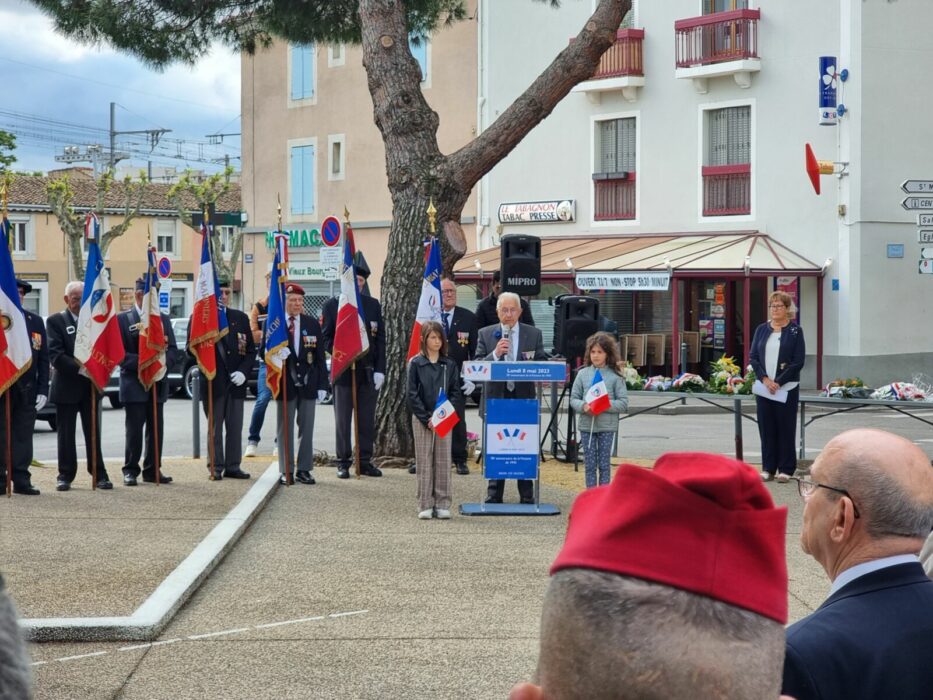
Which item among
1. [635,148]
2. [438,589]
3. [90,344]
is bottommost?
[438,589]

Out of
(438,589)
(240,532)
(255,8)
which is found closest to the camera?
(438,589)

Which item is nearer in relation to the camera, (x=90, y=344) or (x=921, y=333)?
(x=90, y=344)

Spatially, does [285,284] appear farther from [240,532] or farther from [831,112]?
[831,112]

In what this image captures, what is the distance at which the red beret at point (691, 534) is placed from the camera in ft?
5.04

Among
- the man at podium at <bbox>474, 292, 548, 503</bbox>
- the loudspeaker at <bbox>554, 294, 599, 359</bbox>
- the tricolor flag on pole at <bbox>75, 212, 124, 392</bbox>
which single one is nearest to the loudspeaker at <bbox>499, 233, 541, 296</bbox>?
the loudspeaker at <bbox>554, 294, 599, 359</bbox>

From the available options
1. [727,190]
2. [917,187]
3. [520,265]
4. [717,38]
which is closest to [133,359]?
[520,265]

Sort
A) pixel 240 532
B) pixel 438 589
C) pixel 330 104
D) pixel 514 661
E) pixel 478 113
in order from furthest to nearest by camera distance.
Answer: pixel 330 104
pixel 478 113
pixel 240 532
pixel 438 589
pixel 514 661

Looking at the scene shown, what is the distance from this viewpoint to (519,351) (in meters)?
13.3

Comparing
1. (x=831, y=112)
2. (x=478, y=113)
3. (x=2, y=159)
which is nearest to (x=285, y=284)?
(x=831, y=112)

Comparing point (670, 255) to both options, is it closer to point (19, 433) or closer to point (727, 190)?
point (727, 190)

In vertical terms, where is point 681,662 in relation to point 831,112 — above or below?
below

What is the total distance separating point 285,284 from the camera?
567 inches

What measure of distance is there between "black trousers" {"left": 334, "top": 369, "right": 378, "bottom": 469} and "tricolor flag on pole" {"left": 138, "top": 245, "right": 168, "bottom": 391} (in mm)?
1903

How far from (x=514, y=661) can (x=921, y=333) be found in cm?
2484
